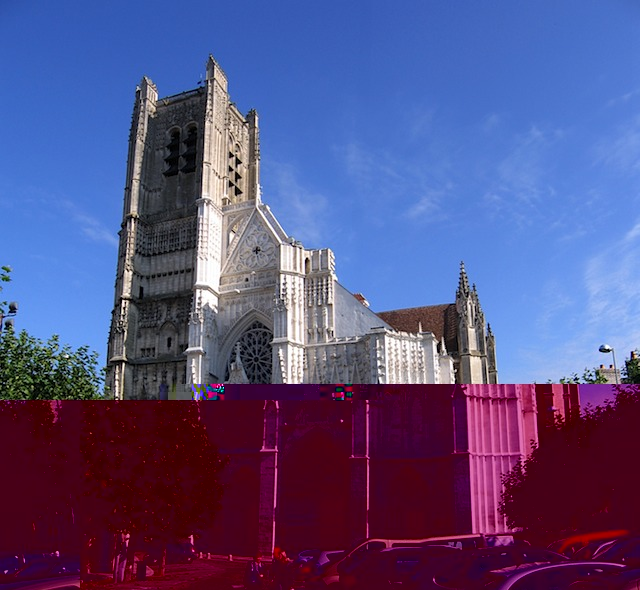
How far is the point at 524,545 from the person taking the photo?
18.8 ft

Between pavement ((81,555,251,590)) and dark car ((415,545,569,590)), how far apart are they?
5.03 feet

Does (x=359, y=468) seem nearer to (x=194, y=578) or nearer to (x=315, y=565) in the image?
(x=315, y=565)

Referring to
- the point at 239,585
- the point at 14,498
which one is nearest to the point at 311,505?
the point at 239,585

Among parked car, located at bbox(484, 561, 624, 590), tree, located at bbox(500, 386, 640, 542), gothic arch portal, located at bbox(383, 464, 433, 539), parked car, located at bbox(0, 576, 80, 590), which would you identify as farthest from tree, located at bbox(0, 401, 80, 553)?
tree, located at bbox(500, 386, 640, 542)

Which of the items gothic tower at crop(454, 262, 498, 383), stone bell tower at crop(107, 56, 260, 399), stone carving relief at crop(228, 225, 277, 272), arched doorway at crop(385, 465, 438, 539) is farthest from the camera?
gothic tower at crop(454, 262, 498, 383)

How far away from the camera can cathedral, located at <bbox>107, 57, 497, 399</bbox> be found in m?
29.5

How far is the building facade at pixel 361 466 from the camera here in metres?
5.79

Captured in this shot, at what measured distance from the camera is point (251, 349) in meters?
31.8

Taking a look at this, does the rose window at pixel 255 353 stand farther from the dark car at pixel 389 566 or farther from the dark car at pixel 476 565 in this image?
the dark car at pixel 476 565

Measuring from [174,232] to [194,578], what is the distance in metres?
32.1

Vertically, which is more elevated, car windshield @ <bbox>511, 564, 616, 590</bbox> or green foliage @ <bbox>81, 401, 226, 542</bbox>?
green foliage @ <bbox>81, 401, 226, 542</bbox>

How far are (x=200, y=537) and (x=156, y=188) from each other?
3471 centimetres

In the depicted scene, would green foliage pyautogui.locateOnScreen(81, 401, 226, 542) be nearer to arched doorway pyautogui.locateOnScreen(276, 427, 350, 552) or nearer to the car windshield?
arched doorway pyautogui.locateOnScreen(276, 427, 350, 552)

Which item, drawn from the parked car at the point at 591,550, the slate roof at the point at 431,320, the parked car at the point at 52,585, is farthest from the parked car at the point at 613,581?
the slate roof at the point at 431,320
